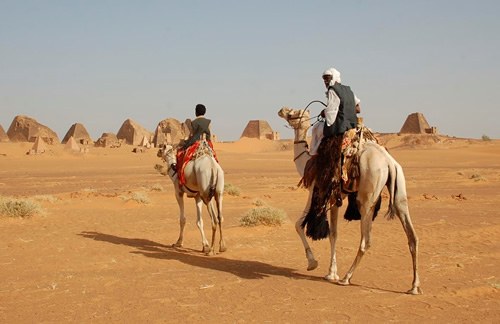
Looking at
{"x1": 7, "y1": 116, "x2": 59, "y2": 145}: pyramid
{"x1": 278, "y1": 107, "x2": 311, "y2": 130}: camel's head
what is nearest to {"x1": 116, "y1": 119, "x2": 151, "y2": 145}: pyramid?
{"x1": 7, "y1": 116, "x2": 59, "y2": 145}: pyramid

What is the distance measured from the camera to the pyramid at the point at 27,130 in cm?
8069

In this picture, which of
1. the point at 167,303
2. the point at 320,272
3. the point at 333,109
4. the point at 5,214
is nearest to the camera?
the point at 167,303

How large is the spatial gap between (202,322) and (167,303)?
2.66 ft

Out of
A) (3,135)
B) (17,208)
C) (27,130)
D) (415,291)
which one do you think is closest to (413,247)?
(415,291)

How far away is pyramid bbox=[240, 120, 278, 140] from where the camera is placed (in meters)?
115

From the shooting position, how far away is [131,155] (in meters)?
57.5

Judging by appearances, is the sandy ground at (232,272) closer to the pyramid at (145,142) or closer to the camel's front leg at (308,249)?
the camel's front leg at (308,249)

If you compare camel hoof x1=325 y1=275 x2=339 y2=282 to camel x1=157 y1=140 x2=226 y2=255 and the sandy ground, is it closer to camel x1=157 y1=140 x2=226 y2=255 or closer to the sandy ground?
the sandy ground

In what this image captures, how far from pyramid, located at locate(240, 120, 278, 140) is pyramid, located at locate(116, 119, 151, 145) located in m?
31.5

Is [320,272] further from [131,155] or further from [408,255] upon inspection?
[131,155]

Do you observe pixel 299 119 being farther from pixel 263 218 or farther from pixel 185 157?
pixel 263 218

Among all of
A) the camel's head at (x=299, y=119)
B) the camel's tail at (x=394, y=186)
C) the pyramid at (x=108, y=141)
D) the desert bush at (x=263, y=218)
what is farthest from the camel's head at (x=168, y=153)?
the pyramid at (x=108, y=141)

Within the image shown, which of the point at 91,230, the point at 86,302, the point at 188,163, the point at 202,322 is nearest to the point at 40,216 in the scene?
the point at 91,230

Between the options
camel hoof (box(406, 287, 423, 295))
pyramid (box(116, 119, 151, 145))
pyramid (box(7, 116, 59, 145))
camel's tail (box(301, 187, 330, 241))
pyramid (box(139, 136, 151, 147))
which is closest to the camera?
camel hoof (box(406, 287, 423, 295))
